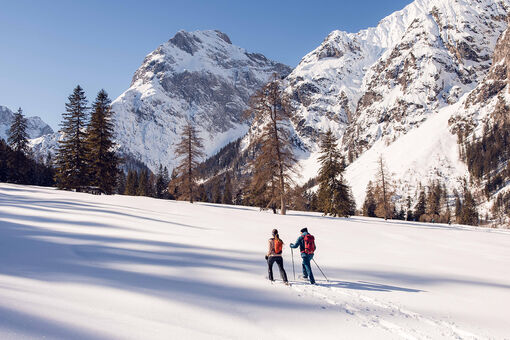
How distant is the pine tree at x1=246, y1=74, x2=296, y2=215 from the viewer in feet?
91.4

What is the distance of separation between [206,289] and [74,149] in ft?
114

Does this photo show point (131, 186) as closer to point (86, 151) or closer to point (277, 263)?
point (86, 151)

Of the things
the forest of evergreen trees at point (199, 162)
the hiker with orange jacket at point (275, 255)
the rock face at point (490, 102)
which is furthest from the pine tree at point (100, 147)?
the rock face at point (490, 102)

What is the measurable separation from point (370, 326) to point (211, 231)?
403 inches

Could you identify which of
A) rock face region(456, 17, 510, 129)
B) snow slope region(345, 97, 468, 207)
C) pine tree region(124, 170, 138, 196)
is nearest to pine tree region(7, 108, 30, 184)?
pine tree region(124, 170, 138, 196)

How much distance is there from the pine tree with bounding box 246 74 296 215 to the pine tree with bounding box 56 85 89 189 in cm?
2097

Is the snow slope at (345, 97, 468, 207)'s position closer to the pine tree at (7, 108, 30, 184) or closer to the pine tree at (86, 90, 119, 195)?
the pine tree at (86, 90, 119, 195)

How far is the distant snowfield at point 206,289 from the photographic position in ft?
15.1

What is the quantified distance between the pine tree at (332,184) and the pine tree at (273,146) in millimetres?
11023

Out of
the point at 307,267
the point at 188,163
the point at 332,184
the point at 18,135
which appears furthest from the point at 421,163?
the point at 307,267

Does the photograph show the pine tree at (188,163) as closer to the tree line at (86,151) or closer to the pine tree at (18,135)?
the tree line at (86,151)

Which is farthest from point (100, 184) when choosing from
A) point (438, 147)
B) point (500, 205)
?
point (438, 147)

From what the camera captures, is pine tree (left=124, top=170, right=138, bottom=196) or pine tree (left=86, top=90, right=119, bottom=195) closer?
pine tree (left=86, top=90, right=119, bottom=195)

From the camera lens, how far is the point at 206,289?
688 cm
